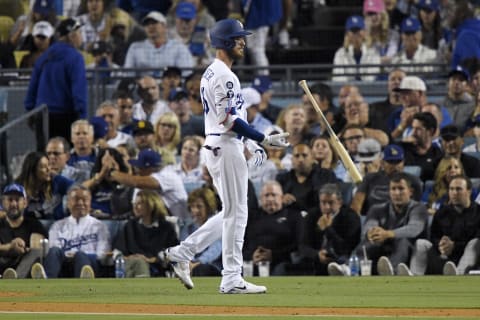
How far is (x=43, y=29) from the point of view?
1833 cm

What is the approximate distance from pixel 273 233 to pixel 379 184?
4.22 ft

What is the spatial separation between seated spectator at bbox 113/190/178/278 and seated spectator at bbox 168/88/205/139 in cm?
219

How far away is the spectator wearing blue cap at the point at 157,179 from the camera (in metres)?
15.5

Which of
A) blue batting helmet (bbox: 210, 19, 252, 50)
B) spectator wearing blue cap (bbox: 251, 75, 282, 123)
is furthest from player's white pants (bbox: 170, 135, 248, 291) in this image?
spectator wearing blue cap (bbox: 251, 75, 282, 123)

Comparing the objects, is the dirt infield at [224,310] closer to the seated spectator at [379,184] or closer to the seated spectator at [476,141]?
the seated spectator at [379,184]

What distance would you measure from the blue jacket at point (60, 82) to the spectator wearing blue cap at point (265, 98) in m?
2.15

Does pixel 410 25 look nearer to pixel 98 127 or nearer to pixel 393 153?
pixel 393 153

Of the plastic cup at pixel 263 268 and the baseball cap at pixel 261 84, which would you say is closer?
the plastic cup at pixel 263 268

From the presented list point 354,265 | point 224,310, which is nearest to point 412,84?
point 354,265

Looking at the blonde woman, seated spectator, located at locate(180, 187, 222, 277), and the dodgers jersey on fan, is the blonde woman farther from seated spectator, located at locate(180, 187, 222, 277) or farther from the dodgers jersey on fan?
the dodgers jersey on fan

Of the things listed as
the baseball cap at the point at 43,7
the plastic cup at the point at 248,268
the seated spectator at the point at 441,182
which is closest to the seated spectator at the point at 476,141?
the seated spectator at the point at 441,182

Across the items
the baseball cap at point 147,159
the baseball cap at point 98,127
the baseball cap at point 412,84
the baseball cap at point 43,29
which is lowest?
the baseball cap at point 147,159

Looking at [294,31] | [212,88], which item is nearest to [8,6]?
[294,31]

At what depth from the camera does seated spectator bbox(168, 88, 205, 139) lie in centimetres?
1715
